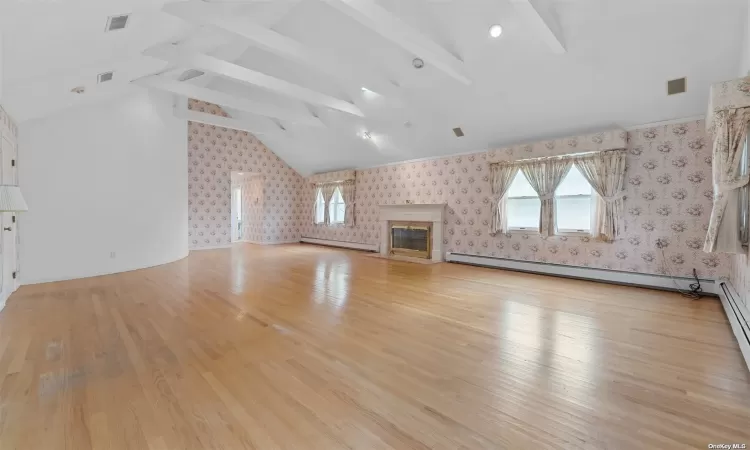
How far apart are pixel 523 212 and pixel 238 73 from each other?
5.53m

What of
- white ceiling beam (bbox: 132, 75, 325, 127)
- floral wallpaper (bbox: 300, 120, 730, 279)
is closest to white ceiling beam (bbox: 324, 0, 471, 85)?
floral wallpaper (bbox: 300, 120, 730, 279)

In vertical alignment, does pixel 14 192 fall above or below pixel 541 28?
below

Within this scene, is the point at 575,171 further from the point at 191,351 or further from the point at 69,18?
the point at 69,18

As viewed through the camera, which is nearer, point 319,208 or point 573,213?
point 573,213

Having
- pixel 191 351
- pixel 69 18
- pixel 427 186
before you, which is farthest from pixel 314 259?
pixel 69 18

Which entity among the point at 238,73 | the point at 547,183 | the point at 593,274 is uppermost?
the point at 238,73

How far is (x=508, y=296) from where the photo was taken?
4.45m

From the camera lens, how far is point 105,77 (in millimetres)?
4371

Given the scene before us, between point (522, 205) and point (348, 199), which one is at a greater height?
point (348, 199)

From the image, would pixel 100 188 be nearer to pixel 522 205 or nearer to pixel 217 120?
pixel 217 120

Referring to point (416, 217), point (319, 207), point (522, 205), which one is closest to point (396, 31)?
point (522, 205)

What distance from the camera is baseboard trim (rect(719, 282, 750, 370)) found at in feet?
8.39

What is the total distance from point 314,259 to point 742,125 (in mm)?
6831

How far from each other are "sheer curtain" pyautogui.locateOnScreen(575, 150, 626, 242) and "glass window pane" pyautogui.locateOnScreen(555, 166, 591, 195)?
0.19 m
